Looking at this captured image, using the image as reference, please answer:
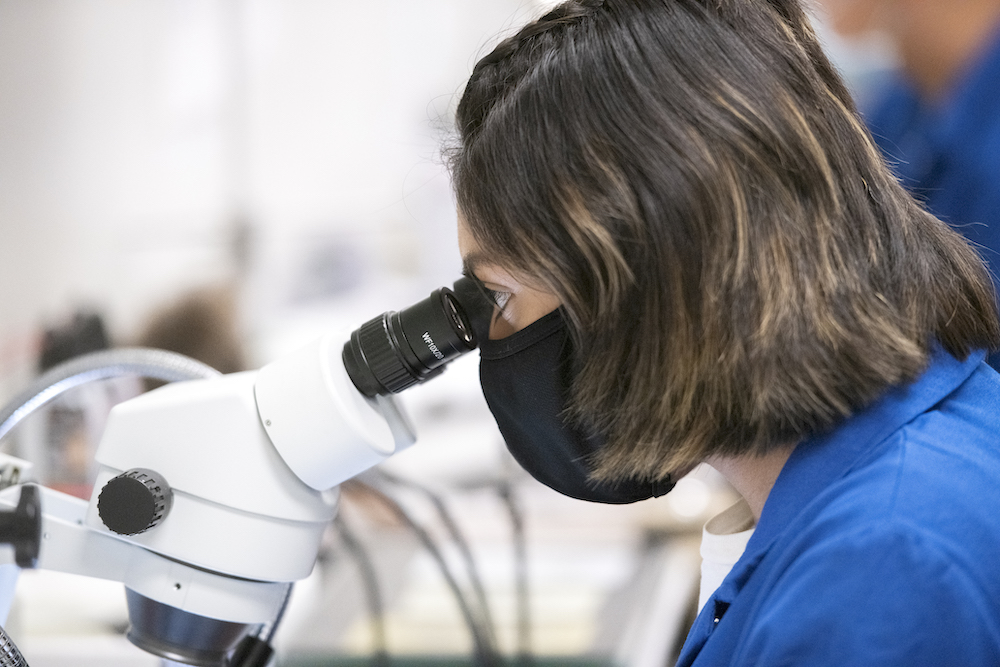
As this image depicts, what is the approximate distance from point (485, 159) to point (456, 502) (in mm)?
1431

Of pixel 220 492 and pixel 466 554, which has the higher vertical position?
pixel 220 492

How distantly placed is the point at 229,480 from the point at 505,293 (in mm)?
313

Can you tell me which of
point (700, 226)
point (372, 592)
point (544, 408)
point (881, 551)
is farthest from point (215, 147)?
point (881, 551)

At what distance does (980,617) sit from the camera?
1.76 ft

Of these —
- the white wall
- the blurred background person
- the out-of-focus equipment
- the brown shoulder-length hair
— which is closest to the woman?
the brown shoulder-length hair

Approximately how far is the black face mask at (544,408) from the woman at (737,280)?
10mm

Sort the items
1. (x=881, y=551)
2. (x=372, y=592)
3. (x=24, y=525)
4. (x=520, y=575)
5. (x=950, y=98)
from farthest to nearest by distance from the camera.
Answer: (x=520, y=575)
(x=372, y=592)
(x=950, y=98)
(x=24, y=525)
(x=881, y=551)

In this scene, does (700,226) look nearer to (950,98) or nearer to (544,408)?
(544,408)

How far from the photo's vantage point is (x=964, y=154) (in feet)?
3.62

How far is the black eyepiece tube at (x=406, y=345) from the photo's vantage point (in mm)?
729

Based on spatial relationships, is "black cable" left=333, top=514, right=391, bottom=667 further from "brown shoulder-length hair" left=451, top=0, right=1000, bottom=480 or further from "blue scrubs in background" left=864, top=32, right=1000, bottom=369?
"blue scrubs in background" left=864, top=32, right=1000, bottom=369

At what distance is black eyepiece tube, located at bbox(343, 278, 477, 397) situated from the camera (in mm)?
729

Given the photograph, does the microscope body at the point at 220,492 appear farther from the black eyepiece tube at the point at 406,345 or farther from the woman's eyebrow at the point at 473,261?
the woman's eyebrow at the point at 473,261

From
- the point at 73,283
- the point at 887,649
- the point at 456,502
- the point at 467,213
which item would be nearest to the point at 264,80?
the point at 73,283
